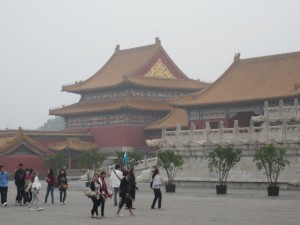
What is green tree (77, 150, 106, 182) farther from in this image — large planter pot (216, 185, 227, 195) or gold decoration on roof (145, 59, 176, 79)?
gold decoration on roof (145, 59, 176, 79)

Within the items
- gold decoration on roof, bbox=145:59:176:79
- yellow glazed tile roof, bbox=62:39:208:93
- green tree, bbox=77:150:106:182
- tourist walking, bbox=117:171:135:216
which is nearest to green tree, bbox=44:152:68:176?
green tree, bbox=77:150:106:182

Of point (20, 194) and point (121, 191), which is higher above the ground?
point (121, 191)

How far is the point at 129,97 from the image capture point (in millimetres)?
64312

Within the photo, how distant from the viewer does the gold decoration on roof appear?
6731 centimetres

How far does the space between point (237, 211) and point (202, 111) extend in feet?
105

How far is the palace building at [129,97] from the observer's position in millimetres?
63156

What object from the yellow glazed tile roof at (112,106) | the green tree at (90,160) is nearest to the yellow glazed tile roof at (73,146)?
the yellow glazed tile roof at (112,106)

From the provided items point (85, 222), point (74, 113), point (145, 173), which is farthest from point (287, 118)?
point (74, 113)

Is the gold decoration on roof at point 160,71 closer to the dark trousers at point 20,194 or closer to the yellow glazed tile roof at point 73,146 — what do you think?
the yellow glazed tile roof at point 73,146

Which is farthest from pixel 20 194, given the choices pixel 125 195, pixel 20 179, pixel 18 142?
pixel 18 142

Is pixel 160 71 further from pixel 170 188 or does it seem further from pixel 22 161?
pixel 170 188

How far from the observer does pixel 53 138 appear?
63375mm

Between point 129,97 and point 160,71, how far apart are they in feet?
16.9

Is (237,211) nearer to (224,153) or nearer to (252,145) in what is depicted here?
(224,153)
